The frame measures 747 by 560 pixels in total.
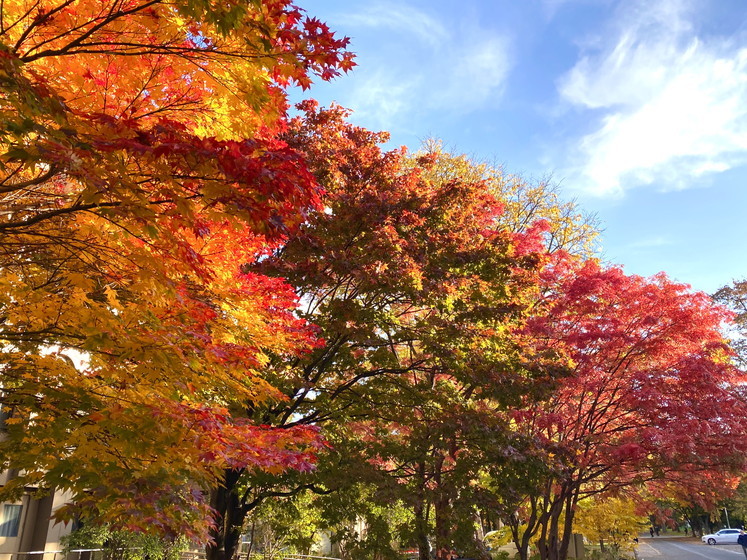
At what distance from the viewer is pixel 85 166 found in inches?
120

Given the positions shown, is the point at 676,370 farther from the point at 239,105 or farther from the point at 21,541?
the point at 21,541

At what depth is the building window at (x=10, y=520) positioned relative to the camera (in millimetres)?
14289

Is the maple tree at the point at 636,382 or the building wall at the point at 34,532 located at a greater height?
the maple tree at the point at 636,382

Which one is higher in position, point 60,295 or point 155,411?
point 60,295

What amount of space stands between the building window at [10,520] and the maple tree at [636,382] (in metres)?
14.4

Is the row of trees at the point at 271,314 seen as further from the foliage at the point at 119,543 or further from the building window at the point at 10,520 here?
the building window at the point at 10,520

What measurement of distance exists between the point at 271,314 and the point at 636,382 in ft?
31.2

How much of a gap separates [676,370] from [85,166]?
42.4 feet

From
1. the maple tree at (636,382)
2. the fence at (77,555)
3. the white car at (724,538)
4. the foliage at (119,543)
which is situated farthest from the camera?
the white car at (724,538)

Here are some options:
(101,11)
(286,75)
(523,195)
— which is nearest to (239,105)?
(286,75)

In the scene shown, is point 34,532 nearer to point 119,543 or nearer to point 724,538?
point 119,543

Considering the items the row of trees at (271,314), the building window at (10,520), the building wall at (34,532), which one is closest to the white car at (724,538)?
the row of trees at (271,314)

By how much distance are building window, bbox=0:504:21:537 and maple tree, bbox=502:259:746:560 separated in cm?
1445

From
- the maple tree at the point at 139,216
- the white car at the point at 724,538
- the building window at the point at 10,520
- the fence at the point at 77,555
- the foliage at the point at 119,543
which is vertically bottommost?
the white car at the point at 724,538
